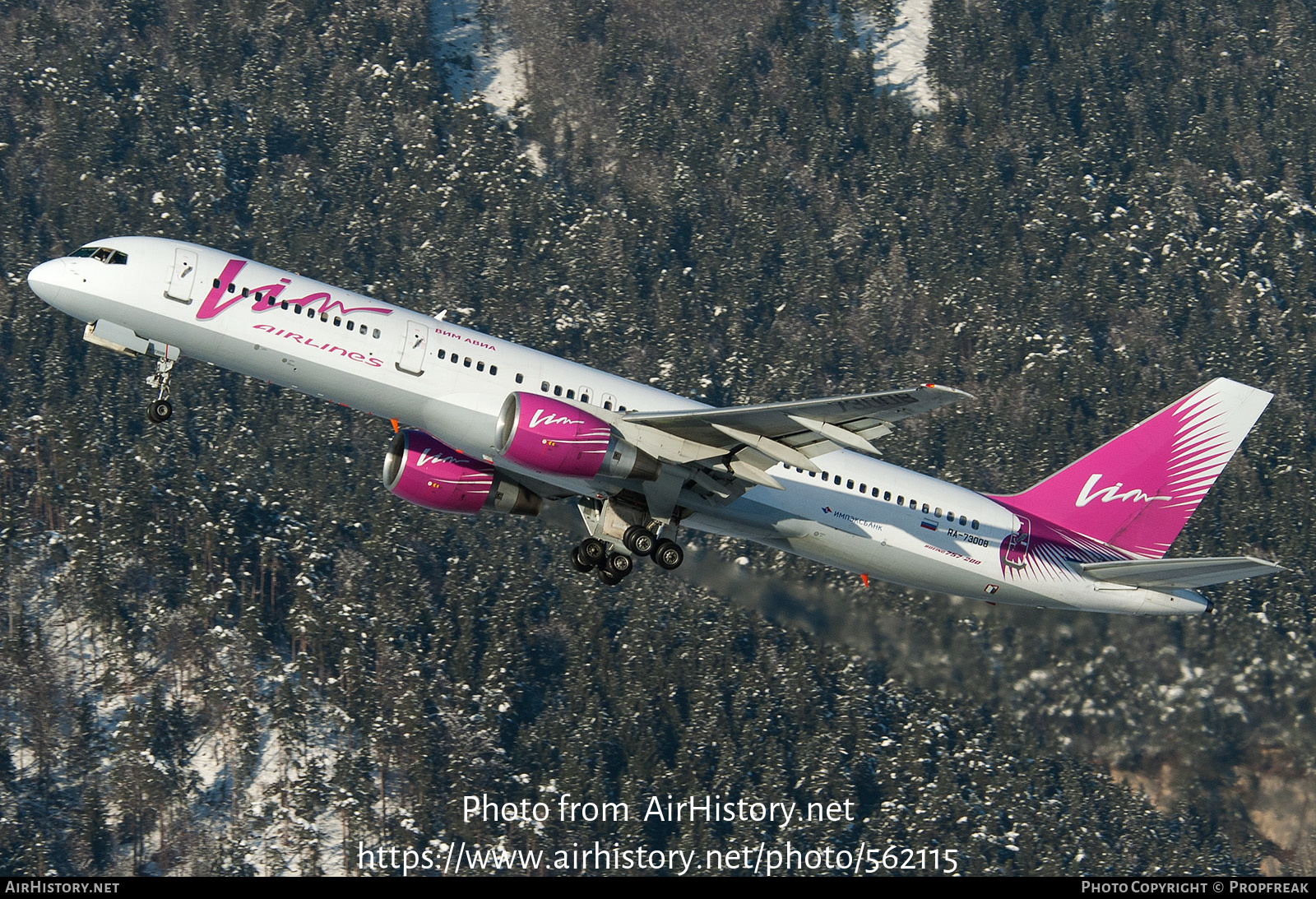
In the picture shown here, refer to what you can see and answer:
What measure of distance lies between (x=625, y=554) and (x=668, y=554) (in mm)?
1657

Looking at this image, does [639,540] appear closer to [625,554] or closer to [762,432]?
[625,554]

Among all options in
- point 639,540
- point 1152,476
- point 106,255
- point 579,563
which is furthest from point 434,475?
point 1152,476

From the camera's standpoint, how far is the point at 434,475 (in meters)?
48.0

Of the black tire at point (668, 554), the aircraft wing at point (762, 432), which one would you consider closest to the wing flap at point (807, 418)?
the aircraft wing at point (762, 432)

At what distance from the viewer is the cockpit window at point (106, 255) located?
44.0m

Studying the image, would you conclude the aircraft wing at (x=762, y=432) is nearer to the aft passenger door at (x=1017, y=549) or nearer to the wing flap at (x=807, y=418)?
the wing flap at (x=807, y=418)

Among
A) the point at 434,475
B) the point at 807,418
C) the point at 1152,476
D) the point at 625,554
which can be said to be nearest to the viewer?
the point at 807,418

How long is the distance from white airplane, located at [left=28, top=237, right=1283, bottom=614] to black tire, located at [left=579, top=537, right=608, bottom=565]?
54mm

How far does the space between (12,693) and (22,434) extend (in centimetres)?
3371

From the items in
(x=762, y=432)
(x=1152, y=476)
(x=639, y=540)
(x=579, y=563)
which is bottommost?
(x=579, y=563)

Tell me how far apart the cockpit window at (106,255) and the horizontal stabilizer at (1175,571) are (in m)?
29.2

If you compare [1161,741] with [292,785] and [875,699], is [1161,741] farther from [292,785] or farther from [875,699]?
[292,785]

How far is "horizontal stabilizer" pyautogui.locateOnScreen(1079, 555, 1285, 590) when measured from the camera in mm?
43969

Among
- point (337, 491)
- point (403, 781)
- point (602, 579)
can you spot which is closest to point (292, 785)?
point (403, 781)
